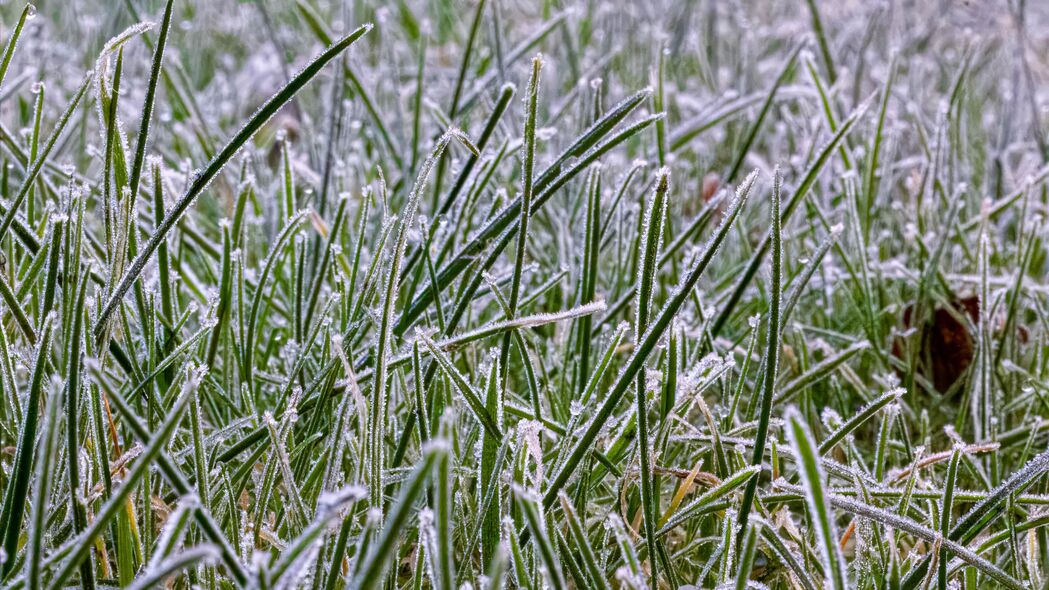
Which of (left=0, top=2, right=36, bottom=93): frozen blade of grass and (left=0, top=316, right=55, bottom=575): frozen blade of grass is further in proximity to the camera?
(left=0, top=2, right=36, bottom=93): frozen blade of grass

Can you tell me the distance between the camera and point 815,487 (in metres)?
0.52

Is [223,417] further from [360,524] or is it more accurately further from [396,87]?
[396,87]

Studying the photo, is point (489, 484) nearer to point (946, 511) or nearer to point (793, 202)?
point (946, 511)

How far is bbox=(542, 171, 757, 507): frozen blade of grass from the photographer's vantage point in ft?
2.10

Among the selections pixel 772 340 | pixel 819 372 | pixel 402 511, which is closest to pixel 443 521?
pixel 402 511

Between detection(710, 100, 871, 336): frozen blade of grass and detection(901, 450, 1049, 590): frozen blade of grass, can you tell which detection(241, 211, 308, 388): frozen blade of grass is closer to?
detection(710, 100, 871, 336): frozen blade of grass

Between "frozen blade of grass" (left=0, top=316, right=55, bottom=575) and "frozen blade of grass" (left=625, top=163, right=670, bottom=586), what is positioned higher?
"frozen blade of grass" (left=0, top=316, right=55, bottom=575)

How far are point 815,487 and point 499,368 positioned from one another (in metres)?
0.30

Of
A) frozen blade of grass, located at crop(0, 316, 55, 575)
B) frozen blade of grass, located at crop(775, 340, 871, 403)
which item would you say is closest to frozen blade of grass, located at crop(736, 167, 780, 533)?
frozen blade of grass, located at crop(775, 340, 871, 403)

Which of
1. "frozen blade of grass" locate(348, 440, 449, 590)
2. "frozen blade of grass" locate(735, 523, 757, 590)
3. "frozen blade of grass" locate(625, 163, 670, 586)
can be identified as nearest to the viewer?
"frozen blade of grass" locate(348, 440, 449, 590)

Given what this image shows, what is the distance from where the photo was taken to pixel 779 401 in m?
0.94

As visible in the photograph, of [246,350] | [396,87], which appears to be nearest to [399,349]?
[246,350]

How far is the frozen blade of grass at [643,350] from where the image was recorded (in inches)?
25.2

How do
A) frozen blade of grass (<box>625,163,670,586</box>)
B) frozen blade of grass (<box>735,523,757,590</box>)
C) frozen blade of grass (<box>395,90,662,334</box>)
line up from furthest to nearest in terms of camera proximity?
frozen blade of grass (<box>395,90,662,334</box>) < frozen blade of grass (<box>625,163,670,586</box>) < frozen blade of grass (<box>735,523,757,590</box>)
